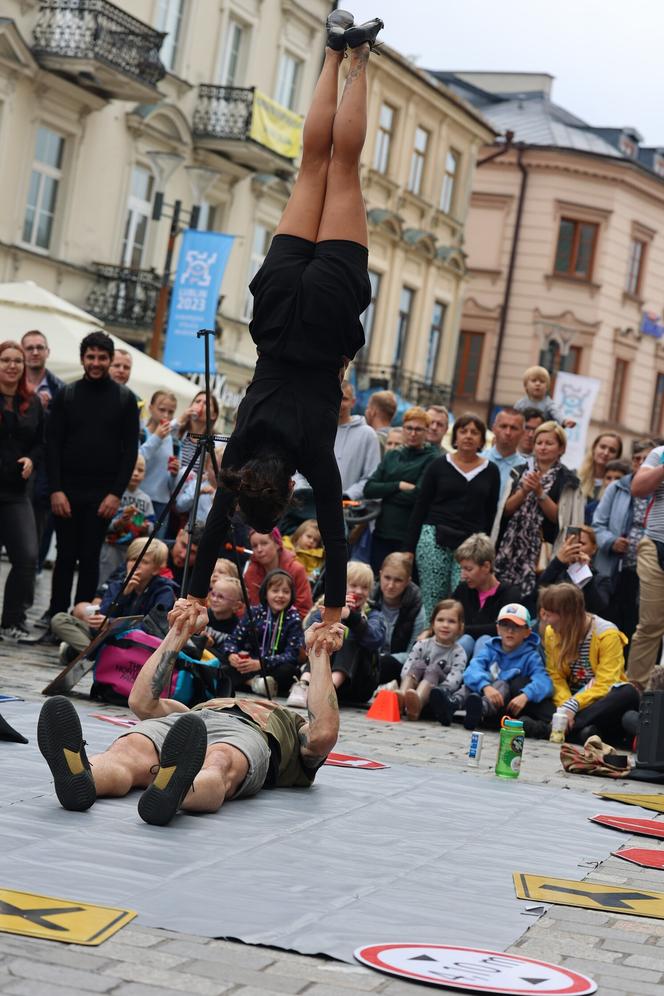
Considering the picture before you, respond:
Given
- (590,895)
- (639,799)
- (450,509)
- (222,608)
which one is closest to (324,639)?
(590,895)

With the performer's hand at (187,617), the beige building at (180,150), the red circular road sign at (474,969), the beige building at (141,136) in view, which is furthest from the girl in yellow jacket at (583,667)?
the beige building at (141,136)

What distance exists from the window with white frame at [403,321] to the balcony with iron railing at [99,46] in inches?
500

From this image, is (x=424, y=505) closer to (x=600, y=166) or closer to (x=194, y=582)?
(x=194, y=582)

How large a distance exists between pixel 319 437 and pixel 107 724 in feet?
7.26

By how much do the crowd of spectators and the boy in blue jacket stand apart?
1 centimetres

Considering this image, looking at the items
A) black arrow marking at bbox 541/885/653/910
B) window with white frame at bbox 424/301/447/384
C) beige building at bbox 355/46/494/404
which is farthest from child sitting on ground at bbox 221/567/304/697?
window with white frame at bbox 424/301/447/384

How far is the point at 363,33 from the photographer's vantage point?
22.9 feet

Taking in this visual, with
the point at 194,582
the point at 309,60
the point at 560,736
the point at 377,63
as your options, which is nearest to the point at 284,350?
the point at 194,582

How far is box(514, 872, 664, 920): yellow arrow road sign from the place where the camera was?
5.05 metres

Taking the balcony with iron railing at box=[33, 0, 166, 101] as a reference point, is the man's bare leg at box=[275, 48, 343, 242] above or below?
below

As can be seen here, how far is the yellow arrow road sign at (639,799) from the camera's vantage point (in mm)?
7680

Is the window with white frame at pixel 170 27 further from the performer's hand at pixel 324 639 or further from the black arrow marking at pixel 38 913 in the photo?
the black arrow marking at pixel 38 913

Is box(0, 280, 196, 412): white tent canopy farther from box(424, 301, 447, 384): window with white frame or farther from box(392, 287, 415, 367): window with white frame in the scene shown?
box(424, 301, 447, 384): window with white frame

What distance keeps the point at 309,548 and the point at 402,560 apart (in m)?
1.19
